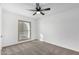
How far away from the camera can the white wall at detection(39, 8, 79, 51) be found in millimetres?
1273

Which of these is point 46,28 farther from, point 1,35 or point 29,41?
point 1,35

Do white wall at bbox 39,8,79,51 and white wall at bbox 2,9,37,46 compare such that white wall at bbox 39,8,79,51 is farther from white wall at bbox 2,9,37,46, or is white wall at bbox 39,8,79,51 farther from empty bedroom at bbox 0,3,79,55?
white wall at bbox 2,9,37,46

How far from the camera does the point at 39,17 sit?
4.11ft

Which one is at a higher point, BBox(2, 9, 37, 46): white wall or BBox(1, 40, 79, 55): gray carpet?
BBox(2, 9, 37, 46): white wall

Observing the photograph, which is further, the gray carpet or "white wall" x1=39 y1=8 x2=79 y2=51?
"white wall" x1=39 y1=8 x2=79 y2=51

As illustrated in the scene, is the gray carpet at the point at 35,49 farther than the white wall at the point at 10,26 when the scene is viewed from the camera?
Yes

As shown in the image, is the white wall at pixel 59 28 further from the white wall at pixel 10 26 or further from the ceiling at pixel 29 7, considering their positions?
the white wall at pixel 10 26

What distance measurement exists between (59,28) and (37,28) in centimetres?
44

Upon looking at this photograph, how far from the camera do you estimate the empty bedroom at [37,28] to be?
1046 mm

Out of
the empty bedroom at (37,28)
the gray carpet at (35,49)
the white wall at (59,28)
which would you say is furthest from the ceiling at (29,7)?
the gray carpet at (35,49)

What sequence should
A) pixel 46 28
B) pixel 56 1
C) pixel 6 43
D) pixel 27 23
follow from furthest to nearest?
pixel 46 28, pixel 27 23, pixel 6 43, pixel 56 1

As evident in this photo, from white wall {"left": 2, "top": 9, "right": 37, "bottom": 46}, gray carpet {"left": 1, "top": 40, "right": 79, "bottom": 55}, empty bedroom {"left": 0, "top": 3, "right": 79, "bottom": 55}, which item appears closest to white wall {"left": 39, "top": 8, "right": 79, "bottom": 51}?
empty bedroom {"left": 0, "top": 3, "right": 79, "bottom": 55}

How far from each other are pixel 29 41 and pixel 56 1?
0.84m

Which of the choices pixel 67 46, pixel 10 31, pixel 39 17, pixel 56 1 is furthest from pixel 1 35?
pixel 67 46
